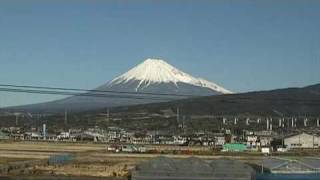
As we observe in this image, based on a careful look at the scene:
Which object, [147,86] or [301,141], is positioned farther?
[147,86]

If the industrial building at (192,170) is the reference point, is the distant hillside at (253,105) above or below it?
above

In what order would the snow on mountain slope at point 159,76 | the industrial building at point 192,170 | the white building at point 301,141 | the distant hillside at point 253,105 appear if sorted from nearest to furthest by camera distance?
the industrial building at point 192,170, the white building at point 301,141, the distant hillside at point 253,105, the snow on mountain slope at point 159,76

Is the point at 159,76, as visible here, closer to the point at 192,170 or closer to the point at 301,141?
the point at 301,141

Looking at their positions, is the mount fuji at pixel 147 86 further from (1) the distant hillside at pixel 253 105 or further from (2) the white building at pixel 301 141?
(2) the white building at pixel 301 141

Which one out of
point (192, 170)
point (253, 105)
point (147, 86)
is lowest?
point (192, 170)

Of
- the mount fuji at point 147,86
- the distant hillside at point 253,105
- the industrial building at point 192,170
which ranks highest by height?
the mount fuji at point 147,86

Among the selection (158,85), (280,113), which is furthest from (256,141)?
(158,85)

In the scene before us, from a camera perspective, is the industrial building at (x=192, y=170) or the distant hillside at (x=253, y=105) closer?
the industrial building at (x=192, y=170)

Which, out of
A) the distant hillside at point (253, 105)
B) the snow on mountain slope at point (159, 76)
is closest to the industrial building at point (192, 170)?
the distant hillside at point (253, 105)

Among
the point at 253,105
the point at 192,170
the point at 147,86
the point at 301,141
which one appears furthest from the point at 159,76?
the point at 192,170

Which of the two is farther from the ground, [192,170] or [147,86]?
[147,86]
